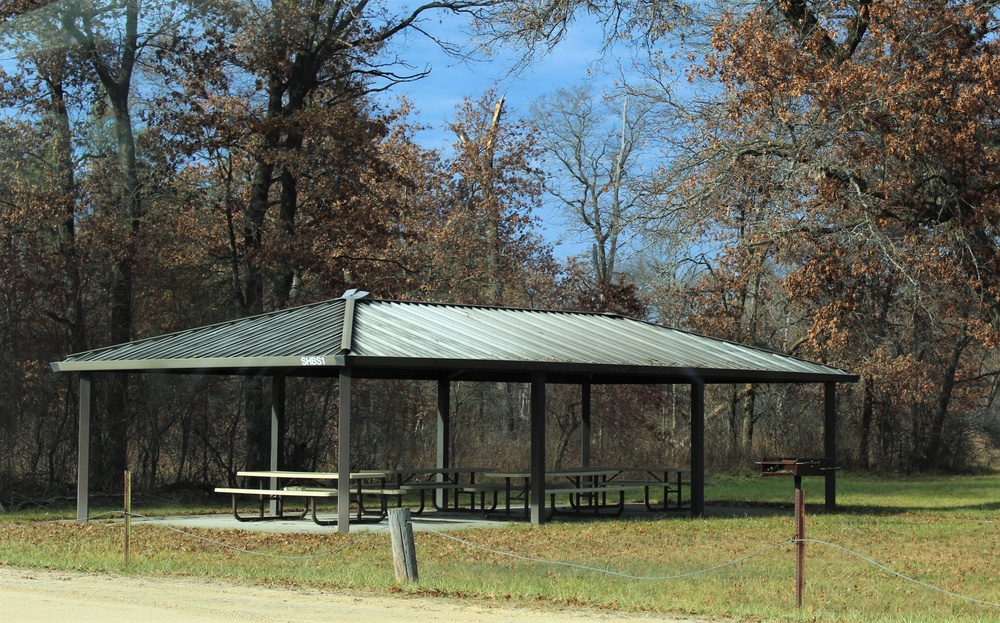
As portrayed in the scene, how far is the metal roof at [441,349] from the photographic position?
15656 millimetres

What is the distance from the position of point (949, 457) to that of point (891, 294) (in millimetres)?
4690

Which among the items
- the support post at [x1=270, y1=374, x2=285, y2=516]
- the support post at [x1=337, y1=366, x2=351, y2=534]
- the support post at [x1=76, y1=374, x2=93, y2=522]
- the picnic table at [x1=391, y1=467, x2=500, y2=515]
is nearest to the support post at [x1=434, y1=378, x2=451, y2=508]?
the picnic table at [x1=391, y1=467, x2=500, y2=515]

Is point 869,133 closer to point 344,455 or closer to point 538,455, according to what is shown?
point 538,455

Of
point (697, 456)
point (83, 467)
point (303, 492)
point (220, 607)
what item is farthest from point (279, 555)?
point (697, 456)

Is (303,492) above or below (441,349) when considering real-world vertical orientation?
below

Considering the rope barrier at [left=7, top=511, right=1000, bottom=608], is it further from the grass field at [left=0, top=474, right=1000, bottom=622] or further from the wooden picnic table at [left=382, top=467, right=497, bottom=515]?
the wooden picnic table at [left=382, top=467, right=497, bottom=515]

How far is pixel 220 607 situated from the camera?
9242 mm

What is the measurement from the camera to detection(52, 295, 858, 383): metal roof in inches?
616

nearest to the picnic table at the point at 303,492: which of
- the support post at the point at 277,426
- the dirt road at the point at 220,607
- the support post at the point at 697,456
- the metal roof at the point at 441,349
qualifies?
the support post at the point at 277,426

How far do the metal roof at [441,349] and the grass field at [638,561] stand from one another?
2080 mm

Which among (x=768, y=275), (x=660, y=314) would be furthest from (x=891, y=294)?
(x=660, y=314)

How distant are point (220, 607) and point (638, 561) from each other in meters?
4.86

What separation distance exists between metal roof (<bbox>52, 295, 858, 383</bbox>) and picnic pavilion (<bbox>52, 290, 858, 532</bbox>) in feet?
0.07

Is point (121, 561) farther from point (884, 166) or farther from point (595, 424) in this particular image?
point (595, 424)
